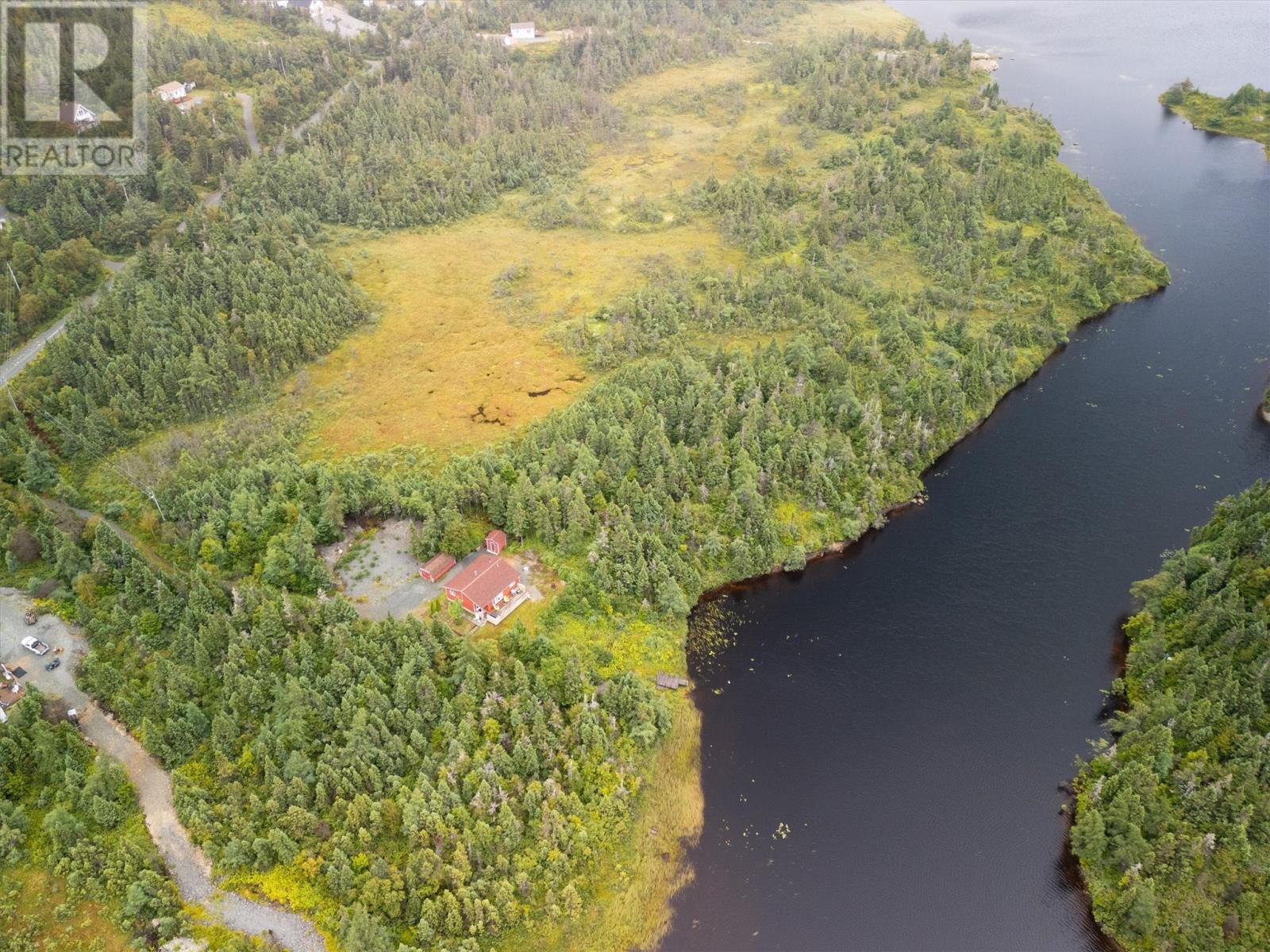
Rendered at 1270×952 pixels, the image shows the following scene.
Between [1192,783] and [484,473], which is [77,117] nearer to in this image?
[484,473]

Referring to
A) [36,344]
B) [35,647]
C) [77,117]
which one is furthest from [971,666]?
[77,117]

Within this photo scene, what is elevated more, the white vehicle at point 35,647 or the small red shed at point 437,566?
the small red shed at point 437,566

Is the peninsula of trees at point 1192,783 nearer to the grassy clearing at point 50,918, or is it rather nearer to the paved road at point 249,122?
the grassy clearing at point 50,918

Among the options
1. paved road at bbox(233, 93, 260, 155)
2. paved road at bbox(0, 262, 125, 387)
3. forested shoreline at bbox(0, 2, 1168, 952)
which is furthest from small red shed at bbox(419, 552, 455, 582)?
paved road at bbox(233, 93, 260, 155)

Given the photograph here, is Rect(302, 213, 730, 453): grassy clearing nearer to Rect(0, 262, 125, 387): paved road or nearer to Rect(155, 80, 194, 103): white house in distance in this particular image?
Rect(0, 262, 125, 387): paved road

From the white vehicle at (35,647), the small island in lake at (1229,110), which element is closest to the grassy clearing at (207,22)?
the white vehicle at (35,647)

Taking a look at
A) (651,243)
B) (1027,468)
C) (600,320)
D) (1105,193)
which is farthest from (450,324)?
(1105,193)
